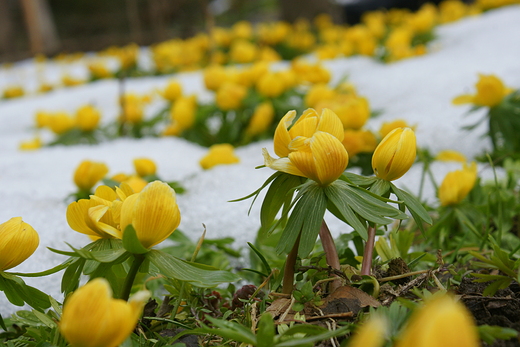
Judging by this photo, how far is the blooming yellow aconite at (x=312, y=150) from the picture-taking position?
1.71ft

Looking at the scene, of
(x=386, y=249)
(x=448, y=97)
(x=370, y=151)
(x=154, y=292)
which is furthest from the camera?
(x=448, y=97)

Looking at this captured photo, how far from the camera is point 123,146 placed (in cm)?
195

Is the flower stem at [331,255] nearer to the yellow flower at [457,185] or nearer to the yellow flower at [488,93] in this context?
the yellow flower at [457,185]

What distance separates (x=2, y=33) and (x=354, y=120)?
22.3ft

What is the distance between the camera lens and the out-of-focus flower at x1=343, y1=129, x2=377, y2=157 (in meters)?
1.12

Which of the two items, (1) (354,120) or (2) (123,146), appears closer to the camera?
(1) (354,120)

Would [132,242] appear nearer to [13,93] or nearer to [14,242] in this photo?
[14,242]

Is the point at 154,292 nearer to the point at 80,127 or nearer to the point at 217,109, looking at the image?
the point at 217,109

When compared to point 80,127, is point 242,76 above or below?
above

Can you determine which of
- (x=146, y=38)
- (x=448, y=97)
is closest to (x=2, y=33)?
(x=146, y=38)

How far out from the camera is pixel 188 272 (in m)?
0.53

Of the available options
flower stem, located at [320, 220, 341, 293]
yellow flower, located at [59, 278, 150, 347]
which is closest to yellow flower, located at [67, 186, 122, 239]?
yellow flower, located at [59, 278, 150, 347]

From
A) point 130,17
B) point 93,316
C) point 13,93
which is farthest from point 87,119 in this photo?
point 130,17

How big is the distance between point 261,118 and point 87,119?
79 cm
